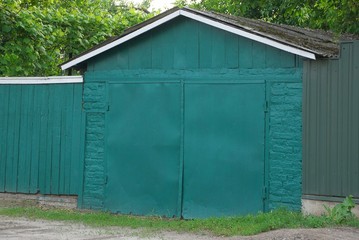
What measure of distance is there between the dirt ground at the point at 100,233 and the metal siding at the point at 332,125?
1.27m

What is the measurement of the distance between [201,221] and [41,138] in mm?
4222

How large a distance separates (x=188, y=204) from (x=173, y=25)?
3274mm

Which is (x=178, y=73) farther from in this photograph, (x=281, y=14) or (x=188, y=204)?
(x=281, y=14)

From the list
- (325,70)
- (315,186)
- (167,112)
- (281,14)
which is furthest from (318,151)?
(281,14)

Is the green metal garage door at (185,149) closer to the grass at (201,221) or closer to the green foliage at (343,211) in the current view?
the grass at (201,221)

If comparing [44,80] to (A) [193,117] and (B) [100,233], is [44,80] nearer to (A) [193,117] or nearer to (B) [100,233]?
(A) [193,117]

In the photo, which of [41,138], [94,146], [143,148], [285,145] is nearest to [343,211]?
[285,145]

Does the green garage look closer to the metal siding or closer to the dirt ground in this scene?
the metal siding

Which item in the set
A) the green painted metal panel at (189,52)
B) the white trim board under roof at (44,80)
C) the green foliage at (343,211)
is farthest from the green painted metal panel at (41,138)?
the green foliage at (343,211)

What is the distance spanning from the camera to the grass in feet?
31.5

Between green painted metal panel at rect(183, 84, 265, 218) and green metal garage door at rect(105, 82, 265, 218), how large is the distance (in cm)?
2

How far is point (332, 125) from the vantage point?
1038 cm

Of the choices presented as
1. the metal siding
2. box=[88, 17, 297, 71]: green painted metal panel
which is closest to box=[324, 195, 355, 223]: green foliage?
the metal siding

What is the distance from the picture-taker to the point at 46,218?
38.5 ft
